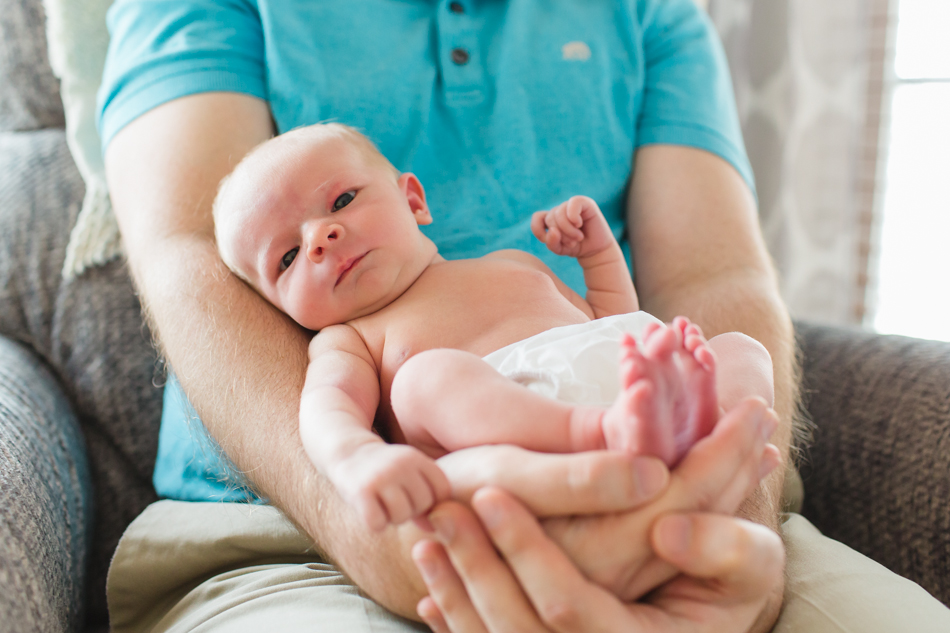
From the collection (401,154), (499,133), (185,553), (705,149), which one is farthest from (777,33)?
(185,553)

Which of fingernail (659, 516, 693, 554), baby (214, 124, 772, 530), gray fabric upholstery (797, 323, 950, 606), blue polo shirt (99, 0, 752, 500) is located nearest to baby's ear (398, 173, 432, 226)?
baby (214, 124, 772, 530)

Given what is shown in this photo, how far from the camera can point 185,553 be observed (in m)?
0.78

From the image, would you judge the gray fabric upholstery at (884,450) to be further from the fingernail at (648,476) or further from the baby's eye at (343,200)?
the baby's eye at (343,200)

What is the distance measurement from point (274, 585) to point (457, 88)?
725mm

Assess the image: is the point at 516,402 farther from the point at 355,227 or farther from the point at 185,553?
the point at 185,553

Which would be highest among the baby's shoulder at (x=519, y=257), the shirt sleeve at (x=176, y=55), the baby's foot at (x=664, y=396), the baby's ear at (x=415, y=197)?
the shirt sleeve at (x=176, y=55)

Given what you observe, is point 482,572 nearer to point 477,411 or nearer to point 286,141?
point 477,411

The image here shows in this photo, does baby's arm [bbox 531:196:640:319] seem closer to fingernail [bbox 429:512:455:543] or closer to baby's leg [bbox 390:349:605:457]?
baby's leg [bbox 390:349:605:457]

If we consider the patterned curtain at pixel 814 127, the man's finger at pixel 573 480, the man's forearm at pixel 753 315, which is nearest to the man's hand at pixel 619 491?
the man's finger at pixel 573 480

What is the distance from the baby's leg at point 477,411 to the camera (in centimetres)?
51

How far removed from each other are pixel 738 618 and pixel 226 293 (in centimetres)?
64

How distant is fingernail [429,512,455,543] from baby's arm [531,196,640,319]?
413 mm

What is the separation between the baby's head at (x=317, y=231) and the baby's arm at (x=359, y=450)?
0.23 ft

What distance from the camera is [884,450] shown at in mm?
860
